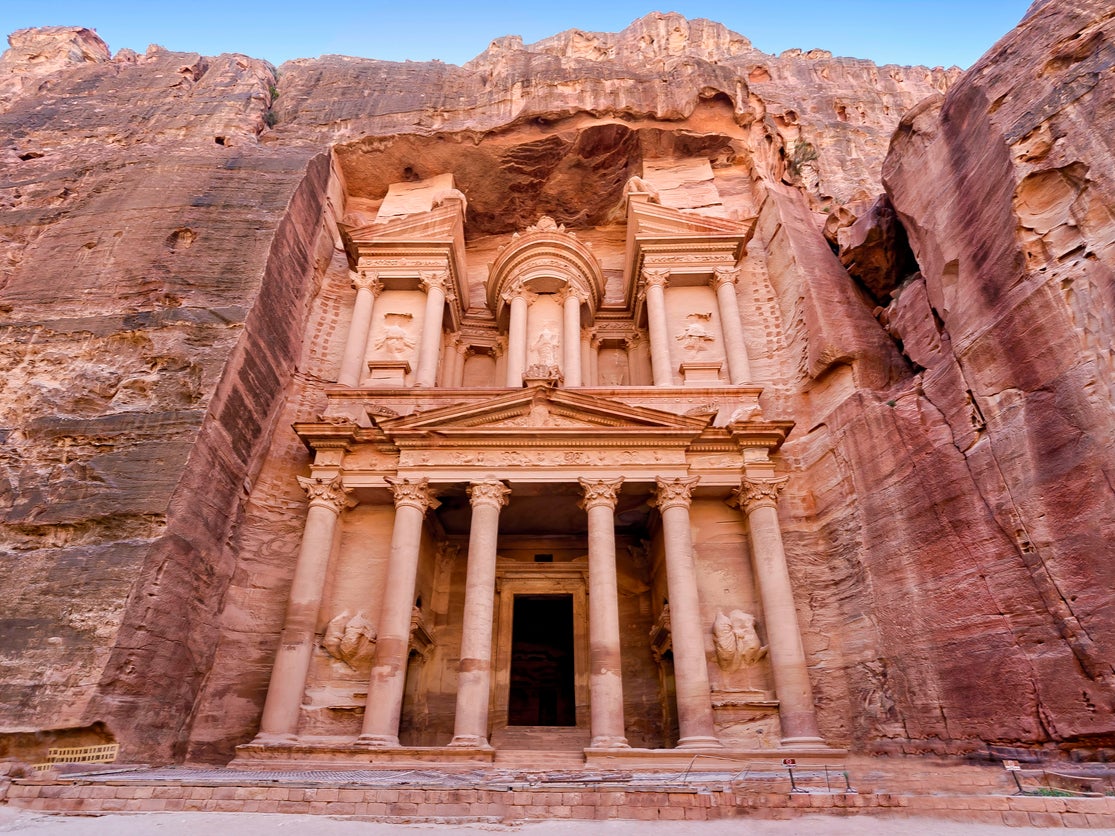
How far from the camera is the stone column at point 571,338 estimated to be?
1739cm

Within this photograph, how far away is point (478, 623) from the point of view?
39.5ft

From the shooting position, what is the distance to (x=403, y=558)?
12836 mm

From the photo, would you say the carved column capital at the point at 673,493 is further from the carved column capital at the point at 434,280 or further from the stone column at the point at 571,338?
the carved column capital at the point at 434,280

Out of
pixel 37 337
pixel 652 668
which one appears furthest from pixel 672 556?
pixel 37 337

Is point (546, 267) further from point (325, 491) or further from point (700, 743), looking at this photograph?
point (700, 743)

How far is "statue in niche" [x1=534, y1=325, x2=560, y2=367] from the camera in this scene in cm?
1803

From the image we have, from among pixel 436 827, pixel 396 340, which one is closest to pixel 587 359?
pixel 396 340

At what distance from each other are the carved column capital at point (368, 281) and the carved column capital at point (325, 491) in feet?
22.6

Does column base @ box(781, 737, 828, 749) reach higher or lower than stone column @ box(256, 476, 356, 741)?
lower

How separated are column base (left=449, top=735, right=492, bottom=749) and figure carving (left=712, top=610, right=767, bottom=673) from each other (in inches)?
182

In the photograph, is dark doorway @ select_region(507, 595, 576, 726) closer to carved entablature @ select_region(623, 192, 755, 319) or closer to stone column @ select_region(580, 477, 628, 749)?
stone column @ select_region(580, 477, 628, 749)

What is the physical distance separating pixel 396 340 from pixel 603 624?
32.2 ft

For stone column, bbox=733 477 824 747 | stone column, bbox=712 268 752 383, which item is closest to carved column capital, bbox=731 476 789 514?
stone column, bbox=733 477 824 747

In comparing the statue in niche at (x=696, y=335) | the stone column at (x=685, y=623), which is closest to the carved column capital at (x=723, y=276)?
the statue in niche at (x=696, y=335)
